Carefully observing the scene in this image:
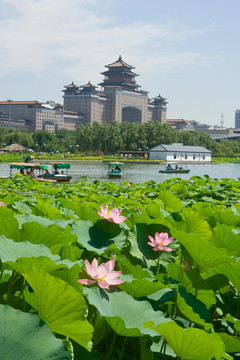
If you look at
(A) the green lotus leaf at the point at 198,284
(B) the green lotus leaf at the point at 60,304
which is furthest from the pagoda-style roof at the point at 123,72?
(B) the green lotus leaf at the point at 60,304

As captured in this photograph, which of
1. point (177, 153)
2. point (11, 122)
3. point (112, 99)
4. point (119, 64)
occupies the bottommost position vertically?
point (177, 153)

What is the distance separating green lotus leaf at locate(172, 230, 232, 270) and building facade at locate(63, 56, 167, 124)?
8847cm

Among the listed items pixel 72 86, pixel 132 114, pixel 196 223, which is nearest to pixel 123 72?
pixel 132 114

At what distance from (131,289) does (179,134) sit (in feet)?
196

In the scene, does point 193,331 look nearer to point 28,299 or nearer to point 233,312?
point 28,299

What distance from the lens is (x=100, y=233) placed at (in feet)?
4.31

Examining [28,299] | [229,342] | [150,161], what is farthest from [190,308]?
[150,161]

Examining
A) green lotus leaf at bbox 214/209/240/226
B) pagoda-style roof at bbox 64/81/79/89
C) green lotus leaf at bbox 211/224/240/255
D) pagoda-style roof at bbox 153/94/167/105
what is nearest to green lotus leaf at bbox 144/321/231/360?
green lotus leaf at bbox 211/224/240/255

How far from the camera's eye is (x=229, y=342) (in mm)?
828

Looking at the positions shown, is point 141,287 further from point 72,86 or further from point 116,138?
point 72,86

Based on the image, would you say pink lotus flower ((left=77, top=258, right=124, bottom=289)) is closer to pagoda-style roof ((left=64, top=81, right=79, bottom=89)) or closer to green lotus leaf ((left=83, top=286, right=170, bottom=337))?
green lotus leaf ((left=83, top=286, right=170, bottom=337))

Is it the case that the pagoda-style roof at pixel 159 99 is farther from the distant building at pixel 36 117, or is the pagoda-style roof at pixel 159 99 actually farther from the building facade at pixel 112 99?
the distant building at pixel 36 117

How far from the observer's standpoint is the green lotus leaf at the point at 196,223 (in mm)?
1444

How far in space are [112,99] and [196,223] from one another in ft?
295
